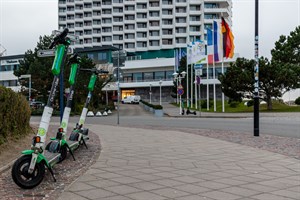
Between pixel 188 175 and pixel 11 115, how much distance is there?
5.75 metres

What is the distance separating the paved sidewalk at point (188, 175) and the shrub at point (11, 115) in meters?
2.65

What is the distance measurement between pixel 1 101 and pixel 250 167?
6.27m

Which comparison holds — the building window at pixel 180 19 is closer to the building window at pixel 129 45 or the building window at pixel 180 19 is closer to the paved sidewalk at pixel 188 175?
the building window at pixel 129 45

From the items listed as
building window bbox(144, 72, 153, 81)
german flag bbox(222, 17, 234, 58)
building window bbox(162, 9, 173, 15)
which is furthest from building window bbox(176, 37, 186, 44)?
german flag bbox(222, 17, 234, 58)

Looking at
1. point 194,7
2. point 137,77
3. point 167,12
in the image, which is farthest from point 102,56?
point 194,7

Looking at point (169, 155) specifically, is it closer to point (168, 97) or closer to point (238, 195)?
point (238, 195)

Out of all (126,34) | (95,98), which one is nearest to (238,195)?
(95,98)

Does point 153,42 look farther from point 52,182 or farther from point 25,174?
point 25,174

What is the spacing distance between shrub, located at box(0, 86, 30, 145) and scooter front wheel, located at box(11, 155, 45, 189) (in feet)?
12.4

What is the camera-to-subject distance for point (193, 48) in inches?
1592

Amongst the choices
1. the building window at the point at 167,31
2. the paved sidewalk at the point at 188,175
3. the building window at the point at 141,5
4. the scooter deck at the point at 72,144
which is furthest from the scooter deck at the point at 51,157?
the building window at the point at 141,5

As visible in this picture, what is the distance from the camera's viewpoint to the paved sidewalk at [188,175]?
5125 millimetres

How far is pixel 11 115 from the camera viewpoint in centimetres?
986

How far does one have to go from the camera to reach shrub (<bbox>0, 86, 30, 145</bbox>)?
9.19m
